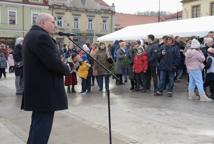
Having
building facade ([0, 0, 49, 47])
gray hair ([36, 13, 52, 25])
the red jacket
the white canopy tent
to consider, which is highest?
building facade ([0, 0, 49, 47])

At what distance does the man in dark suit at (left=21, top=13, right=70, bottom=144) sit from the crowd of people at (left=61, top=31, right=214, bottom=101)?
19.9 feet

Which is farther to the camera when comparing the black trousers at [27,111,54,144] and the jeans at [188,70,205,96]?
the jeans at [188,70,205,96]

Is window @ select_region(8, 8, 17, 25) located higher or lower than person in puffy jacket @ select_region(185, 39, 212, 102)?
higher

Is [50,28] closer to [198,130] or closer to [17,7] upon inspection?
[198,130]

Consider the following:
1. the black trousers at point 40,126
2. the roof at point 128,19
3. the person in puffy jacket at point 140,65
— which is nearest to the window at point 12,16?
the roof at point 128,19

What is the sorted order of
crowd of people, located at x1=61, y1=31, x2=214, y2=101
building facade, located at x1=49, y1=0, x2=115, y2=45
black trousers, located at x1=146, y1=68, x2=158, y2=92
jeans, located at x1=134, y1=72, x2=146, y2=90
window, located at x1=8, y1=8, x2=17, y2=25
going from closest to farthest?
crowd of people, located at x1=61, y1=31, x2=214, y2=101 < black trousers, located at x1=146, y1=68, x2=158, y2=92 < jeans, located at x1=134, y1=72, x2=146, y2=90 < window, located at x1=8, y1=8, x2=17, y2=25 < building facade, located at x1=49, y1=0, x2=115, y2=45

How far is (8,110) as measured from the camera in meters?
10.4

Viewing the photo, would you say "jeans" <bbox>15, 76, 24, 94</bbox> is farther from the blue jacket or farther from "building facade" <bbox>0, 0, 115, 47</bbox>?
"building facade" <bbox>0, 0, 115, 47</bbox>

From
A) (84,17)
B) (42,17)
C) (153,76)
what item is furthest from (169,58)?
(84,17)

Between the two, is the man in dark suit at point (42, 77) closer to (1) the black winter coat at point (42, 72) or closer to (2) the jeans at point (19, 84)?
(1) the black winter coat at point (42, 72)

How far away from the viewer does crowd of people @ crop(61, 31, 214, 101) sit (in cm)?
1185

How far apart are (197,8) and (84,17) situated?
63.7ft

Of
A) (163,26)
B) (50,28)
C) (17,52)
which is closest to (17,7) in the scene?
(163,26)

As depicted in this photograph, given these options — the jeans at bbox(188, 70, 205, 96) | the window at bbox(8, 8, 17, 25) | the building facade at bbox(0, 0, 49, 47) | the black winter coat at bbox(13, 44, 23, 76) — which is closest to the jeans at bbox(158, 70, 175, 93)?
the jeans at bbox(188, 70, 205, 96)
